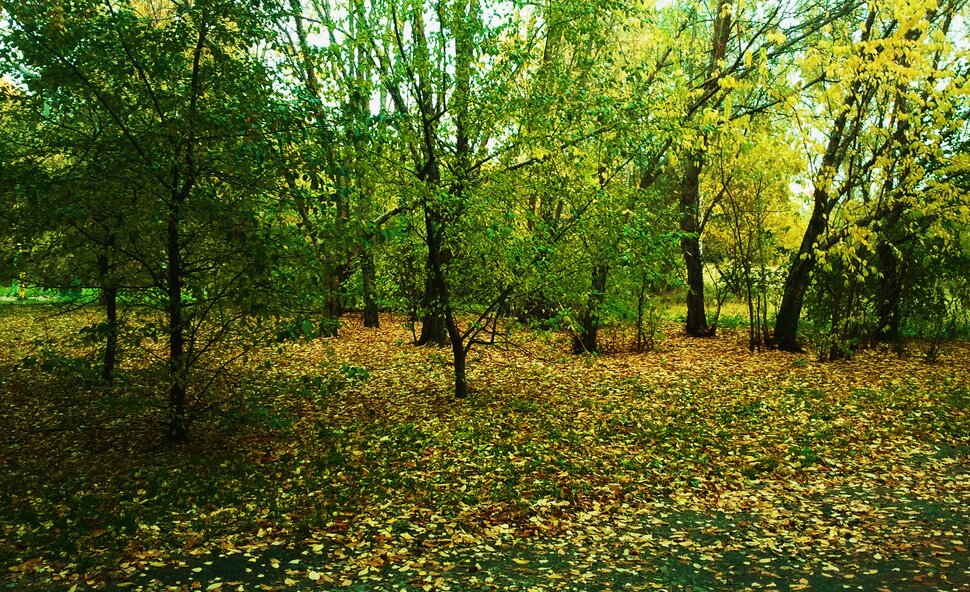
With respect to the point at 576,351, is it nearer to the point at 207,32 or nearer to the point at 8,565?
the point at 207,32

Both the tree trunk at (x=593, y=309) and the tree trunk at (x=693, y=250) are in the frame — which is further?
the tree trunk at (x=693, y=250)

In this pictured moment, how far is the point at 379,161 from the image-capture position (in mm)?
8477

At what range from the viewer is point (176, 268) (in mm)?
6871

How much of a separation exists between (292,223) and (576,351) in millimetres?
9083

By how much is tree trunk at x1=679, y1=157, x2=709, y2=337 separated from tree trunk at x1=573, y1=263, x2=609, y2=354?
3187mm

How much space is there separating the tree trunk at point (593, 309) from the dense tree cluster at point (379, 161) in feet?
0.42

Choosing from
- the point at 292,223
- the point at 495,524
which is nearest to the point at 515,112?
the point at 292,223

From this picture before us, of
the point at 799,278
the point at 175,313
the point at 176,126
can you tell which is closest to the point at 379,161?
the point at 176,126

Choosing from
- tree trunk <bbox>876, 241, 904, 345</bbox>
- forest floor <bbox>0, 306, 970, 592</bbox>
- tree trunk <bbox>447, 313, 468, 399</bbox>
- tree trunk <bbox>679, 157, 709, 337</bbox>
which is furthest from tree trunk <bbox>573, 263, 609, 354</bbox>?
tree trunk <bbox>876, 241, 904, 345</bbox>

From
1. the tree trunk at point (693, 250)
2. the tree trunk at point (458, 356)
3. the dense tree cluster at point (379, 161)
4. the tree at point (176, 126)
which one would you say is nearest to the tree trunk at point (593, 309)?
the dense tree cluster at point (379, 161)

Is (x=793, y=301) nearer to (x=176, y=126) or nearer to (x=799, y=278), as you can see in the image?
(x=799, y=278)

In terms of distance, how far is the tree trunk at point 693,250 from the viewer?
55.7 feet

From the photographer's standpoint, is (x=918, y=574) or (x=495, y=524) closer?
(x=918, y=574)

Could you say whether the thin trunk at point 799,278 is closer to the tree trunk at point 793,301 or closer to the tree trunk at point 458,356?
the tree trunk at point 793,301
